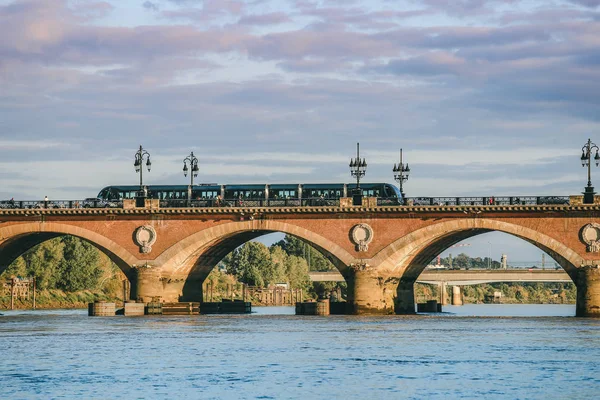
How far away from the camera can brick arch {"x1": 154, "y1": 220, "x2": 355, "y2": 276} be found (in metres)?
104

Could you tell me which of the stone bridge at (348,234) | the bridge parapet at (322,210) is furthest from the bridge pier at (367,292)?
the bridge parapet at (322,210)

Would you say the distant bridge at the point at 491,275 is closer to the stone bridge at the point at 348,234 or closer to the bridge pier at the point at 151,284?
the stone bridge at the point at 348,234

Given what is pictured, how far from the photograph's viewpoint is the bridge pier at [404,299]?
110 meters

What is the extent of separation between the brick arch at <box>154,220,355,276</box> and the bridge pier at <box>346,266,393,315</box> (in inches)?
56.1

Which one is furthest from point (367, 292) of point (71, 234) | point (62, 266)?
point (62, 266)

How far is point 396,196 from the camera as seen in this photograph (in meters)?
109

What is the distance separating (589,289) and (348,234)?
820 inches

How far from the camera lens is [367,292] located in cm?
10388

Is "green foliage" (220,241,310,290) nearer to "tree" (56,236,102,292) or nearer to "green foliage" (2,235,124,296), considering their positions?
"green foliage" (2,235,124,296)

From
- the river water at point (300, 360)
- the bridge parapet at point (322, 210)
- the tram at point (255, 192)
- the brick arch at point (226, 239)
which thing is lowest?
the river water at point (300, 360)

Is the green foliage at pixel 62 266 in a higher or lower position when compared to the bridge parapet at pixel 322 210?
lower

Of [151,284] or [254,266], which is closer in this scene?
[151,284]

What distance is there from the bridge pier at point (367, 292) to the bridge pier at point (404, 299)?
3428 mm

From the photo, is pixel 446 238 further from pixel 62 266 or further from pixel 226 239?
pixel 62 266
